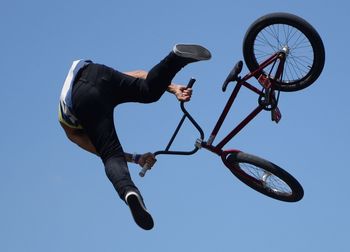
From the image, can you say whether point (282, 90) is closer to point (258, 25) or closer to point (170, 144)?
point (258, 25)

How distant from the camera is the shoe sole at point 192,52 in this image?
36.3 ft

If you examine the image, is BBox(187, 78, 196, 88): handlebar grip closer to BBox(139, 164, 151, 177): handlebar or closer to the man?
the man

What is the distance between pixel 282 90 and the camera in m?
12.7

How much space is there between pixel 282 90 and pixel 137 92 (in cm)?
241

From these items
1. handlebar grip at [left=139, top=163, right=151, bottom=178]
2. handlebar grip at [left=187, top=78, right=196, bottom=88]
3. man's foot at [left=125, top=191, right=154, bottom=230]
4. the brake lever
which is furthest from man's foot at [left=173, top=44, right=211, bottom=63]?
man's foot at [left=125, top=191, right=154, bottom=230]

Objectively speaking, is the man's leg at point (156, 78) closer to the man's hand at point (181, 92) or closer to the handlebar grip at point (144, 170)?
the man's hand at point (181, 92)

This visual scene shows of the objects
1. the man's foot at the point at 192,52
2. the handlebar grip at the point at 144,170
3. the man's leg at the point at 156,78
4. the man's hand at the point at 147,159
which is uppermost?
the man's foot at the point at 192,52

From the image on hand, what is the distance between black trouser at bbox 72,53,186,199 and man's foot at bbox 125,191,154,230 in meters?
0.12

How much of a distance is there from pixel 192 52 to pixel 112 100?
1079 millimetres

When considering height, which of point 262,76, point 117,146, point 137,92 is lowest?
point 117,146

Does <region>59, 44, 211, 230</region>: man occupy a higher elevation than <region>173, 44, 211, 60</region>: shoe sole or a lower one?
lower

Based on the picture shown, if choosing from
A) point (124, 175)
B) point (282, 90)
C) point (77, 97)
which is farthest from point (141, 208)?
point (282, 90)

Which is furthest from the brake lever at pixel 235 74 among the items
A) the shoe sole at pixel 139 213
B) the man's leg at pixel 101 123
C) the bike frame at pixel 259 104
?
the shoe sole at pixel 139 213

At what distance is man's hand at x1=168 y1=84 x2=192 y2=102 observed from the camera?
11461 mm
